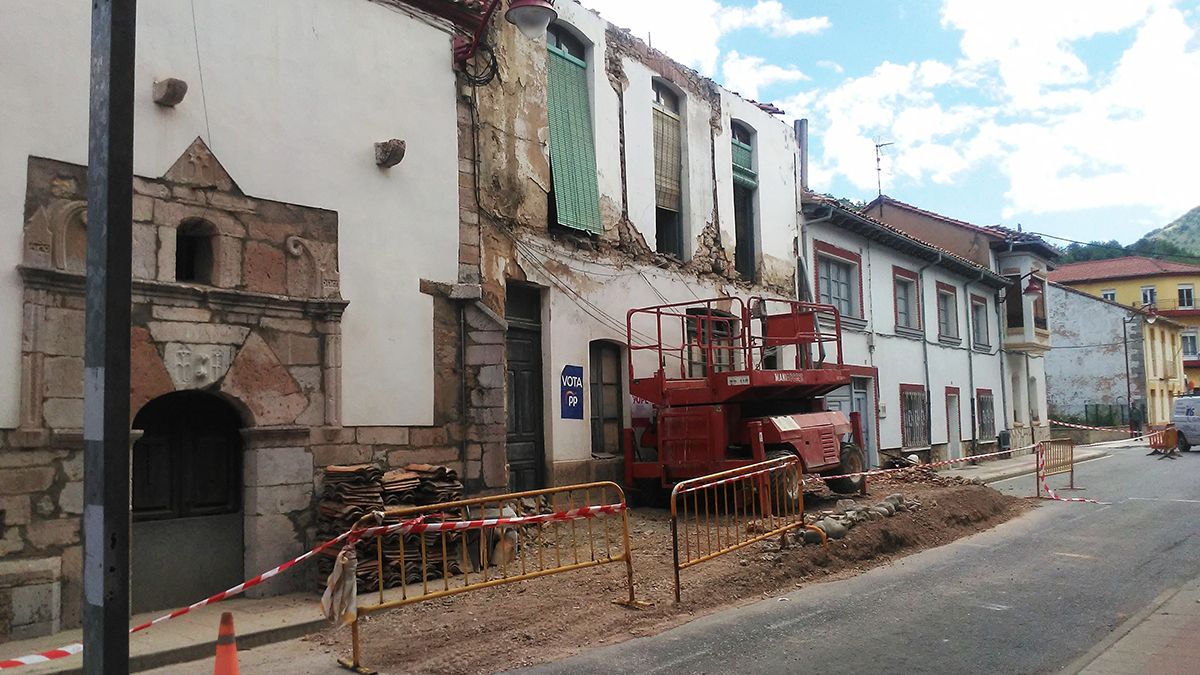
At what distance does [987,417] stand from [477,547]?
21774mm

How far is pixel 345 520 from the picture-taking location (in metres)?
8.62

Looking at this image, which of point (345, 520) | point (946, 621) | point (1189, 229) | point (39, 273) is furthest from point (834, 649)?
point (1189, 229)

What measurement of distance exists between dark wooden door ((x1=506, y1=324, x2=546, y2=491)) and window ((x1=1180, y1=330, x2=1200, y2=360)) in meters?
64.5

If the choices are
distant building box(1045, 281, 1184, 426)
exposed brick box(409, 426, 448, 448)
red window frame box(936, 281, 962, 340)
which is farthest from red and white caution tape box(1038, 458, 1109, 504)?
distant building box(1045, 281, 1184, 426)

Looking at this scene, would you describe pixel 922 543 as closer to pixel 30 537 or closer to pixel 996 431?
pixel 30 537

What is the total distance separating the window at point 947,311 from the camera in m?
25.1

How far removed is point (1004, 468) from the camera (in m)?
22.6

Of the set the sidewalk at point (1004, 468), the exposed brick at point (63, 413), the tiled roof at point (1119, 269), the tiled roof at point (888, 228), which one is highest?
the tiled roof at point (1119, 269)

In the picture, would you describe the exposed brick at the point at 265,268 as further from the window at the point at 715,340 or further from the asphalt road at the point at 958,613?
the window at the point at 715,340

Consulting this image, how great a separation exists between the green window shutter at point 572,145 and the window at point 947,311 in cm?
1452

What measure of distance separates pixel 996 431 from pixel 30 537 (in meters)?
26.3

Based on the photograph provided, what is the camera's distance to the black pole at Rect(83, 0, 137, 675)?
12.1ft

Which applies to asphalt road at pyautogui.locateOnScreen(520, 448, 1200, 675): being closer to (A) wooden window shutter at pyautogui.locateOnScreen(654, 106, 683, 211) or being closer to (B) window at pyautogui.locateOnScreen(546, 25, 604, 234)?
(B) window at pyautogui.locateOnScreen(546, 25, 604, 234)

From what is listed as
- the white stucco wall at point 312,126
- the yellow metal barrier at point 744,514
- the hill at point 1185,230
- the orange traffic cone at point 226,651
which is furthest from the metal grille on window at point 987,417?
the hill at point 1185,230
